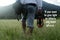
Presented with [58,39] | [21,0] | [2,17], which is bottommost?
[58,39]

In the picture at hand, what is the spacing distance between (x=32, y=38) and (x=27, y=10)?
0.28 metres

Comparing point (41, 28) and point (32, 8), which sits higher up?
point (32, 8)

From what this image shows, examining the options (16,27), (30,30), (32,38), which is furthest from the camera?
(16,27)

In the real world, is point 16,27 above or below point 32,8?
below

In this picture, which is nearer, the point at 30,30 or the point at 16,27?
the point at 30,30

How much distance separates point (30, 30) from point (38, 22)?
0.36 m

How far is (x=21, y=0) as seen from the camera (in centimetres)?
194

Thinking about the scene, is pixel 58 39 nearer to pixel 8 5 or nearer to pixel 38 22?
pixel 38 22

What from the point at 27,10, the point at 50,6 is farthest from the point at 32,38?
the point at 50,6

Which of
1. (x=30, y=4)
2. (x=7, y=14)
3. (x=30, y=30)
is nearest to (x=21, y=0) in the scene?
(x=30, y=4)

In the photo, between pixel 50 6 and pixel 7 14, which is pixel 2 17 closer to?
pixel 7 14

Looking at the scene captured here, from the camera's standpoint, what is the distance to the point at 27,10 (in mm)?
1945

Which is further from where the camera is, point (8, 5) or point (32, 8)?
point (8, 5)

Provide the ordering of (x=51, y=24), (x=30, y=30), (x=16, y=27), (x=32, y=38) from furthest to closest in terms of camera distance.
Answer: (x=16, y=27), (x=51, y=24), (x=30, y=30), (x=32, y=38)
